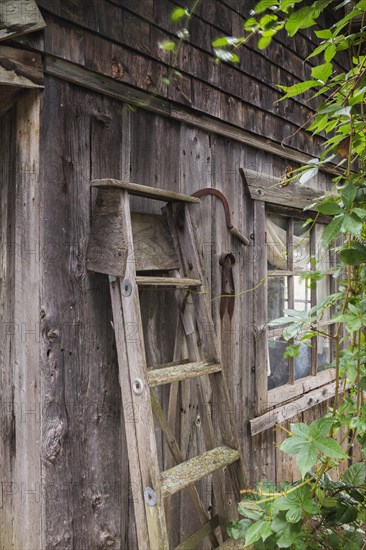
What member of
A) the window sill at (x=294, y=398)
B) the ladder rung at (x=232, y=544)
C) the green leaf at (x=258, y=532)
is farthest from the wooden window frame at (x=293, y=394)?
the green leaf at (x=258, y=532)

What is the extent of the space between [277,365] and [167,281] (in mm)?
1567

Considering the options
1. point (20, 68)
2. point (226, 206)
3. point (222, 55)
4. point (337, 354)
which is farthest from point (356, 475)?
point (222, 55)

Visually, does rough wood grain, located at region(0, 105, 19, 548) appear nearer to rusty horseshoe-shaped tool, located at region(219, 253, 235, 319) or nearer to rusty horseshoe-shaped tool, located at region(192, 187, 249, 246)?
rusty horseshoe-shaped tool, located at region(192, 187, 249, 246)

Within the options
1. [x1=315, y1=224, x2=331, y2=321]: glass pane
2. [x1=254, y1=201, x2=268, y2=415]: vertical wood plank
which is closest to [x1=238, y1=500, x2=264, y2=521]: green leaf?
[x1=254, y1=201, x2=268, y2=415]: vertical wood plank

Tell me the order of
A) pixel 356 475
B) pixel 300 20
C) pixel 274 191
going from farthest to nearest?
pixel 274 191 → pixel 356 475 → pixel 300 20

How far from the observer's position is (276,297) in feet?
9.82

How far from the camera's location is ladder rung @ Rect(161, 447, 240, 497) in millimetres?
1456

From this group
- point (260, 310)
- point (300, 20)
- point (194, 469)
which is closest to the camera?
point (300, 20)

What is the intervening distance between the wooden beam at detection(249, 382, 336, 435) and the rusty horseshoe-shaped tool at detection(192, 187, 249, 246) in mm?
1011

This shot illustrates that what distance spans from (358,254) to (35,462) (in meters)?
1.27

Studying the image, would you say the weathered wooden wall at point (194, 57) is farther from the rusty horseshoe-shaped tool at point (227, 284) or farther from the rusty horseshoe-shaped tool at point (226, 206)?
the rusty horseshoe-shaped tool at point (227, 284)

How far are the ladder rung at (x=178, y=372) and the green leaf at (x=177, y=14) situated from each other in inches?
60.0

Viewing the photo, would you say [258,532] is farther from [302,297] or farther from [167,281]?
[302,297]

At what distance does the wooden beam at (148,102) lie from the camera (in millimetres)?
1639
